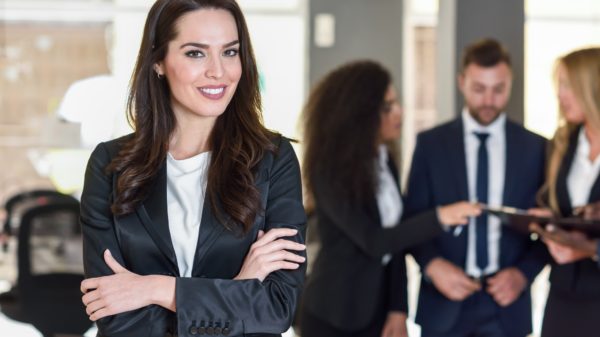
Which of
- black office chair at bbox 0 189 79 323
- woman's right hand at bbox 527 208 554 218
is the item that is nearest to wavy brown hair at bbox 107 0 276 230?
woman's right hand at bbox 527 208 554 218

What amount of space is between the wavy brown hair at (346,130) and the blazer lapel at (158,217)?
1.65 meters

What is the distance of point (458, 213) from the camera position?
363 cm

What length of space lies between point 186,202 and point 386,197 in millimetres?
1885

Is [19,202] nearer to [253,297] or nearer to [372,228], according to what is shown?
[372,228]

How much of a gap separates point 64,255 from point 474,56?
7.20 feet

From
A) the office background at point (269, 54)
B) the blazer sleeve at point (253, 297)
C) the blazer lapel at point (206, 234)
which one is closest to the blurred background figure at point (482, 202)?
the blazer sleeve at point (253, 297)

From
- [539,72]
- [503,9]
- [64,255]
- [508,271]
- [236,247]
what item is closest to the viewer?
[236,247]

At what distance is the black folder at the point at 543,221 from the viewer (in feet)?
10.8

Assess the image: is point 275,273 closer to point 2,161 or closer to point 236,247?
point 236,247

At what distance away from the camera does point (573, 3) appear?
9.88 m

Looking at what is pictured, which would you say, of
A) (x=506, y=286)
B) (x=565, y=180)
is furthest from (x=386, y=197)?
→ (x=565, y=180)

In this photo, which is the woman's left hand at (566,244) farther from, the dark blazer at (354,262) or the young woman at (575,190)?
the dark blazer at (354,262)

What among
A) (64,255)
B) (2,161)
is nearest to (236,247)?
(64,255)

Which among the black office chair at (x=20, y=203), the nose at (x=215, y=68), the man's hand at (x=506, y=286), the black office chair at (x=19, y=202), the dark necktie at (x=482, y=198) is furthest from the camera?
the black office chair at (x=19, y=202)
